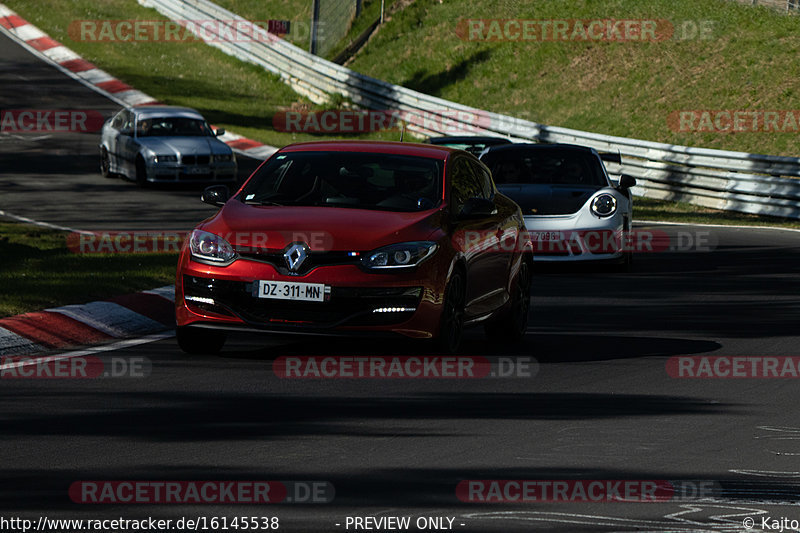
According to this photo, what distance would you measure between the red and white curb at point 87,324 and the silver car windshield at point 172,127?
14.3m

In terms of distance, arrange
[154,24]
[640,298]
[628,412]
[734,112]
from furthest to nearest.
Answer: [154,24] → [734,112] → [640,298] → [628,412]

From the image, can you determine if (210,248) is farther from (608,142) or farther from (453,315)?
(608,142)

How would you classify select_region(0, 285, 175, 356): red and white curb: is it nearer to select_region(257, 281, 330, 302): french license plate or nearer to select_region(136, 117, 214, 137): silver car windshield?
select_region(257, 281, 330, 302): french license plate

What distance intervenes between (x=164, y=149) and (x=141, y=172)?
1.88ft

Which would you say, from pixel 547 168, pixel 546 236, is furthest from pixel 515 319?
pixel 547 168

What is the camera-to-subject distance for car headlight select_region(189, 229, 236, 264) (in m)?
9.57

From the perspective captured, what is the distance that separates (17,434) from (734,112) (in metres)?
28.6

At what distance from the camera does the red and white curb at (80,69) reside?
33.1 metres

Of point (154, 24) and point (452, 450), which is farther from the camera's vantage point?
point (154, 24)

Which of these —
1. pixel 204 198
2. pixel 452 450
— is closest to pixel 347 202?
pixel 204 198

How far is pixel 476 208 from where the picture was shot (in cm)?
1030

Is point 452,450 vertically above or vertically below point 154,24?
below

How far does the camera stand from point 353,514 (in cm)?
573

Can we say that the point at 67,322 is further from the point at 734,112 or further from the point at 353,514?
the point at 734,112
